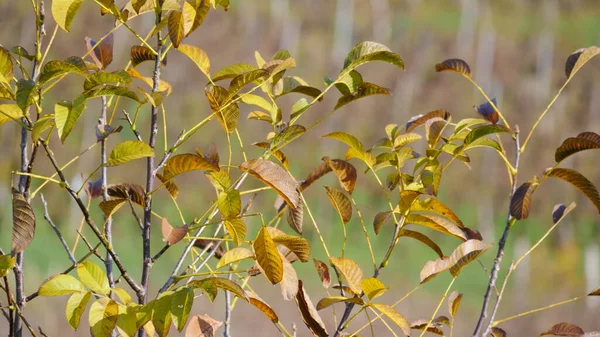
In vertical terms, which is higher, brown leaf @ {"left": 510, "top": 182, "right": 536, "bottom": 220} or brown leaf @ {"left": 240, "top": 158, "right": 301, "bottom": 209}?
brown leaf @ {"left": 240, "top": 158, "right": 301, "bottom": 209}

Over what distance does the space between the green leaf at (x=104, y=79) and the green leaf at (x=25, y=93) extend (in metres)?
0.04

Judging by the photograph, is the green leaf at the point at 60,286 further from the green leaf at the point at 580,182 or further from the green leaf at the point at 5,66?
the green leaf at the point at 580,182

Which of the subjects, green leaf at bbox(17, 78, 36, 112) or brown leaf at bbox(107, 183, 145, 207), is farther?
brown leaf at bbox(107, 183, 145, 207)

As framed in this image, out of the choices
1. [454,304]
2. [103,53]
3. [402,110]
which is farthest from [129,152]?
[402,110]

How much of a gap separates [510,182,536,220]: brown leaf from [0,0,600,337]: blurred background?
10.00ft

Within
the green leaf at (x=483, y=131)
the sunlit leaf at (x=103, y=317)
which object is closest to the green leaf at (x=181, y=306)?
the sunlit leaf at (x=103, y=317)

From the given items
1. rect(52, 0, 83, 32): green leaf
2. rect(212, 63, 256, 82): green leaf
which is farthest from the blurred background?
rect(52, 0, 83, 32): green leaf

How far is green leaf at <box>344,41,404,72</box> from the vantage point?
0.54 m


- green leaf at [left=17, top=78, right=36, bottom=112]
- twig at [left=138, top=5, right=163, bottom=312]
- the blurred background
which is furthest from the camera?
the blurred background

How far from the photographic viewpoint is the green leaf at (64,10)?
1.69ft

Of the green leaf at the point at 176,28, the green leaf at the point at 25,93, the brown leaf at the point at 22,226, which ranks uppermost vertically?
the green leaf at the point at 176,28

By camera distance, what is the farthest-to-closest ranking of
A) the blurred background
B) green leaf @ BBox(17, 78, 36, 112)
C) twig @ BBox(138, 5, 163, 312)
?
1. the blurred background
2. twig @ BBox(138, 5, 163, 312)
3. green leaf @ BBox(17, 78, 36, 112)

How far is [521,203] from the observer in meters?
0.60

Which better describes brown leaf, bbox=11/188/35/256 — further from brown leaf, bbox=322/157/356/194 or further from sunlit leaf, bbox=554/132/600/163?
sunlit leaf, bbox=554/132/600/163
